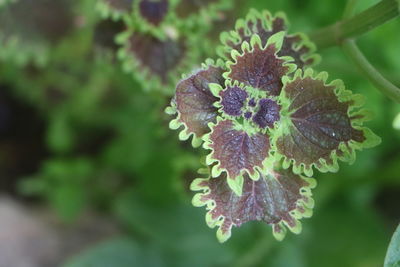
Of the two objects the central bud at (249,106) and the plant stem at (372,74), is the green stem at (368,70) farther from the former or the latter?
the central bud at (249,106)

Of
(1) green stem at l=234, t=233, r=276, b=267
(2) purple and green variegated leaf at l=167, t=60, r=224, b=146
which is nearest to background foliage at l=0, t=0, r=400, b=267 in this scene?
(1) green stem at l=234, t=233, r=276, b=267

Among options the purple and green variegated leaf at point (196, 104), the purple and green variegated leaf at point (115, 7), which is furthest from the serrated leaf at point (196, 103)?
the purple and green variegated leaf at point (115, 7)

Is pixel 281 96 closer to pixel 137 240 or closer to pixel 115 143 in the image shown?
pixel 137 240

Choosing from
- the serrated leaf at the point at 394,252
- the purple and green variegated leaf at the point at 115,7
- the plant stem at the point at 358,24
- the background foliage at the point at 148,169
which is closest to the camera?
the serrated leaf at the point at 394,252

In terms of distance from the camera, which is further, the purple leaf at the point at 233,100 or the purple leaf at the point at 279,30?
the purple leaf at the point at 279,30

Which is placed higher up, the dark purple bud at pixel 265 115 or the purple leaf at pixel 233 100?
the purple leaf at pixel 233 100

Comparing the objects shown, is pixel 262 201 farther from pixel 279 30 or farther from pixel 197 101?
pixel 279 30
